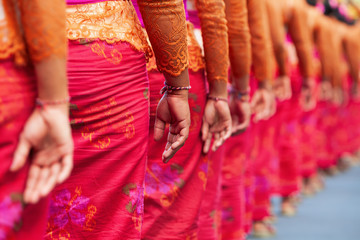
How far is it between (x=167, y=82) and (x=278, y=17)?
1808 millimetres

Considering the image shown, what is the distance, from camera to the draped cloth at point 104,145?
4.13 ft

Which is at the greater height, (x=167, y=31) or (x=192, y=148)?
(x=167, y=31)

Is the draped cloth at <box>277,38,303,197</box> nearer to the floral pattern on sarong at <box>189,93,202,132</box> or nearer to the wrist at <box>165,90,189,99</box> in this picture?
the floral pattern on sarong at <box>189,93,202,132</box>

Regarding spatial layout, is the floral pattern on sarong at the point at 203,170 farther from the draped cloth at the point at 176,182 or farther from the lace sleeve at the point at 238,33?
the lace sleeve at the point at 238,33

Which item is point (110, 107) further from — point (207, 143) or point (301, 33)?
point (301, 33)

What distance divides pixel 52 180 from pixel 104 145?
0.32 m

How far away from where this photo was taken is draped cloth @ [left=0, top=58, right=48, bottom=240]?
37.6 inches

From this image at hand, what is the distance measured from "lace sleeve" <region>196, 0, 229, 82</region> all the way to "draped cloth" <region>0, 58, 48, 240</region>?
80 centimetres

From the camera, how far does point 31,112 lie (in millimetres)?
1017

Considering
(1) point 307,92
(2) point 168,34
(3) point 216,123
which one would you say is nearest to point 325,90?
(1) point 307,92

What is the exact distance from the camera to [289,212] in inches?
166

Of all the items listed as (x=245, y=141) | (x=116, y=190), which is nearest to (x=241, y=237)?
(x=245, y=141)

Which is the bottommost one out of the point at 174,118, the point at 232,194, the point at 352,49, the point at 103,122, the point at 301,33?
the point at 352,49

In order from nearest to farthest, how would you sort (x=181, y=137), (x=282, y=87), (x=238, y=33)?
(x=181, y=137)
(x=238, y=33)
(x=282, y=87)
